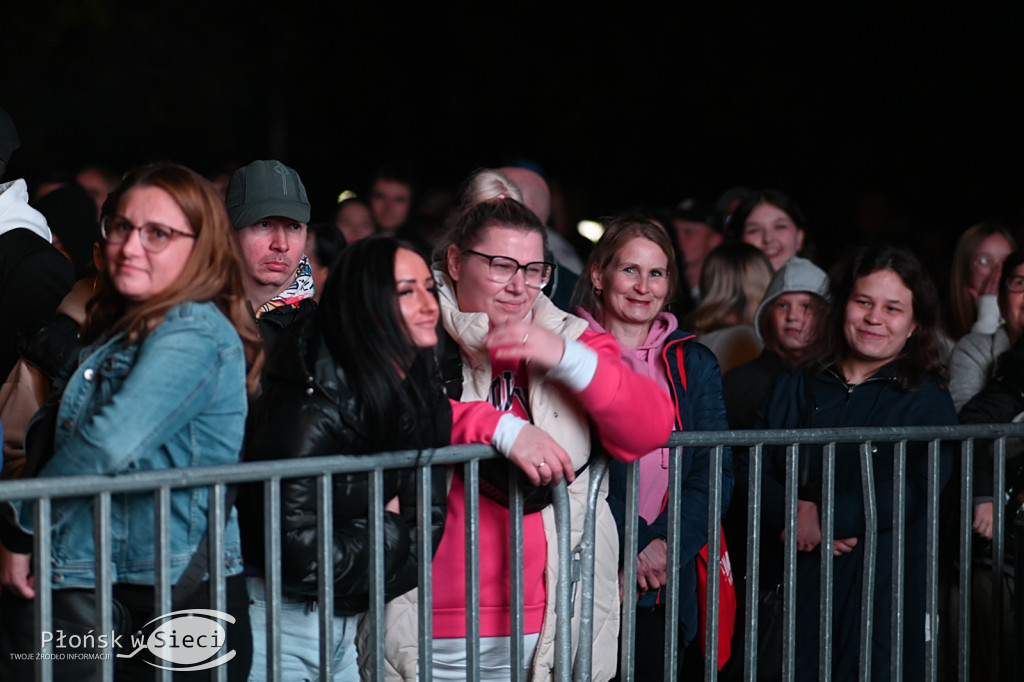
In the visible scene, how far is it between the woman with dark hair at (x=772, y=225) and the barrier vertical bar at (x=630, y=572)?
13.4 feet

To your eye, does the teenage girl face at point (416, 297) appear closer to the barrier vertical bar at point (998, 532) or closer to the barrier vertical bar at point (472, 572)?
the barrier vertical bar at point (472, 572)

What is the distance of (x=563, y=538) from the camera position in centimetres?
366

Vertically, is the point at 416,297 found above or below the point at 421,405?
above

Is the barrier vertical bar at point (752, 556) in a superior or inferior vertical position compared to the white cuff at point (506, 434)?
inferior

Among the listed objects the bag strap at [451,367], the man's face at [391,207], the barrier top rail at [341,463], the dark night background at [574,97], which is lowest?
the barrier top rail at [341,463]

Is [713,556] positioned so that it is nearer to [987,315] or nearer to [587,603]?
[587,603]

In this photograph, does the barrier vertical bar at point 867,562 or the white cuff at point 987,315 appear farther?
the white cuff at point 987,315

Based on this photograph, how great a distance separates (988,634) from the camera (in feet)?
16.0

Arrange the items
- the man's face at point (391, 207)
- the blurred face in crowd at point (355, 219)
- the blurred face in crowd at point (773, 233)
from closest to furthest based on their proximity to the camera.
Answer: the blurred face in crowd at point (773, 233), the blurred face in crowd at point (355, 219), the man's face at point (391, 207)

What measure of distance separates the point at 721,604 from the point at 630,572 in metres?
0.56

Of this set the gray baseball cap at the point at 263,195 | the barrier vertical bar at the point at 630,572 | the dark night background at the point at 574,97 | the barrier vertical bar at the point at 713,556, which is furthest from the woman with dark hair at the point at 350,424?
the dark night background at the point at 574,97

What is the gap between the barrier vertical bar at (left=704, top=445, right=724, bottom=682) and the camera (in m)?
3.86

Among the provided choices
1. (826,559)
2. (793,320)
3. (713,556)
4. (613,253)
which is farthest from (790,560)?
(793,320)

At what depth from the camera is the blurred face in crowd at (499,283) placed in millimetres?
3760
